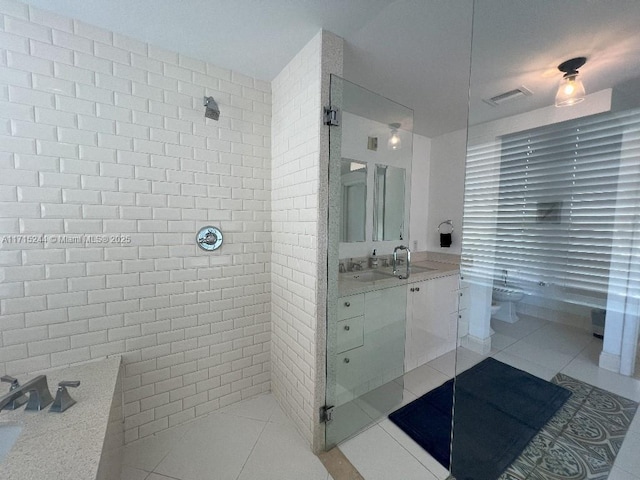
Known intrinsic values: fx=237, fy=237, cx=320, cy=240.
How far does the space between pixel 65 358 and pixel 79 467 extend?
885mm

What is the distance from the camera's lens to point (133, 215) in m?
1.54

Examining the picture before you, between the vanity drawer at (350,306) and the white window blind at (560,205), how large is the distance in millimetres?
1294

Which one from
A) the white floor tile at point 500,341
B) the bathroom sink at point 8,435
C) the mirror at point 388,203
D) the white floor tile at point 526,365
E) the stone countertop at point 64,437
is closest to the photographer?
the stone countertop at point 64,437

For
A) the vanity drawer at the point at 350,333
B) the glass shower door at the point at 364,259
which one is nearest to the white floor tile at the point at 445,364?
the glass shower door at the point at 364,259

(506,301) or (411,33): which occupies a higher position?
(411,33)

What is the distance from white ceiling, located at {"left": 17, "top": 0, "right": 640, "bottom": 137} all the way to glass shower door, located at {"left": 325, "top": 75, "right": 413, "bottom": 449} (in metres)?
0.33

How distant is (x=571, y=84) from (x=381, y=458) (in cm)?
278

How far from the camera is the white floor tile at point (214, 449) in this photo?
1408 millimetres

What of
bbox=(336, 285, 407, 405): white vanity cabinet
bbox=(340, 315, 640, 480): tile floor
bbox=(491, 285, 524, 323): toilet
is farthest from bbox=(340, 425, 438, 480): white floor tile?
bbox=(491, 285, 524, 323): toilet

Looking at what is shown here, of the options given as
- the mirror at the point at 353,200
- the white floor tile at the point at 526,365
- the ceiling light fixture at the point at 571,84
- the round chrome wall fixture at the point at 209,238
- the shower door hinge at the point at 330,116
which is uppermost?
the ceiling light fixture at the point at 571,84

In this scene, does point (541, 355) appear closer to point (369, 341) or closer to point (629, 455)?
point (629, 455)

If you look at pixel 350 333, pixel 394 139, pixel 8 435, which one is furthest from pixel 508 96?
pixel 8 435

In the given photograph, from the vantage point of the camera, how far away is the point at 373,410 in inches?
73.9

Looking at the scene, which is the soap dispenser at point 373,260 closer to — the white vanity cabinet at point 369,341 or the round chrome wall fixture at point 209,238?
the white vanity cabinet at point 369,341
